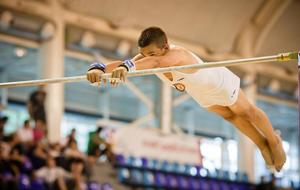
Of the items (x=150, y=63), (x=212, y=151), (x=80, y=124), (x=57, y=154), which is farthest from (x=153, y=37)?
(x=212, y=151)

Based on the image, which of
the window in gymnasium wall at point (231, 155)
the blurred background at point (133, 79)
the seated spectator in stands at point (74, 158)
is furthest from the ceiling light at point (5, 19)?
the window in gymnasium wall at point (231, 155)

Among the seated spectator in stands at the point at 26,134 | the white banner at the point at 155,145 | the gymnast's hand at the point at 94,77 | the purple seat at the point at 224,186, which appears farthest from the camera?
the purple seat at the point at 224,186

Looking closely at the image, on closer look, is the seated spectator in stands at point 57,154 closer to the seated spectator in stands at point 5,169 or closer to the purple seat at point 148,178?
the seated spectator in stands at point 5,169

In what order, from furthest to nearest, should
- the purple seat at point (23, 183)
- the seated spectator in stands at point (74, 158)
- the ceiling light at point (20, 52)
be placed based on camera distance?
the ceiling light at point (20, 52)
the seated spectator in stands at point (74, 158)
the purple seat at point (23, 183)

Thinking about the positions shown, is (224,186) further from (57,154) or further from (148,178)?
(57,154)

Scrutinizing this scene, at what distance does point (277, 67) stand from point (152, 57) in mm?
13642

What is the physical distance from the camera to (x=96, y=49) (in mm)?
Result: 16188

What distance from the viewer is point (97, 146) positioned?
13852mm

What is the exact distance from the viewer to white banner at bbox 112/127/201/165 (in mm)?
14867

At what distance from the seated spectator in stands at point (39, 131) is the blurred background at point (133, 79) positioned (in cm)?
2

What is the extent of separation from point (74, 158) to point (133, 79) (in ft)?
31.4

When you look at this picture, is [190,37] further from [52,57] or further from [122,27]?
[52,57]

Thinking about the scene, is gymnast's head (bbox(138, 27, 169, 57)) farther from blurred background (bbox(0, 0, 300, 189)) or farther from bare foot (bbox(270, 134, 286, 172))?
blurred background (bbox(0, 0, 300, 189))

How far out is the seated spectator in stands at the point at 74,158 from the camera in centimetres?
1152
